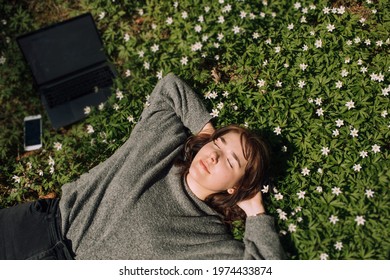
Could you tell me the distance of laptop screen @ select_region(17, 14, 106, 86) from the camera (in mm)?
4113

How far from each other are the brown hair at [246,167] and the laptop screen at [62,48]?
1.76m

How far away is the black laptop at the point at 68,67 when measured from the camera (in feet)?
13.4

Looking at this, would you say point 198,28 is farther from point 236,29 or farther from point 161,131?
point 161,131

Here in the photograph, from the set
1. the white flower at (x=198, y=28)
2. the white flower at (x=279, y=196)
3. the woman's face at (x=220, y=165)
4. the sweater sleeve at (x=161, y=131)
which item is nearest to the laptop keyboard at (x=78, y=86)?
the sweater sleeve at (x=161, y=131)

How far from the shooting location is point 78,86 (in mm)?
4133

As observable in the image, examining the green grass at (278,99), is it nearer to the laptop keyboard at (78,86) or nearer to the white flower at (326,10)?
the white flower at (326,10)

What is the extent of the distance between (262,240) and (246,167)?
0.60 m

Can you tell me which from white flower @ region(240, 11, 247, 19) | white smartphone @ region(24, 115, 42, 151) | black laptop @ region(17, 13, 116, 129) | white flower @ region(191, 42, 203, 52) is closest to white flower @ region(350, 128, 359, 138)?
white flower @ region(240, 11, 247, 19)

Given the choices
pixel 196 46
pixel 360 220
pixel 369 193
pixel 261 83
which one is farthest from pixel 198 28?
pixel 360 220

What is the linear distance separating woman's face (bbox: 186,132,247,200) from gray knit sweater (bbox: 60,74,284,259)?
10.7 inches

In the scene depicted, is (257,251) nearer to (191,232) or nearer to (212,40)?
(191,232)

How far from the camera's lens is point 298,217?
10.6 feet

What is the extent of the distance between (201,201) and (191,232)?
0.30 metres
